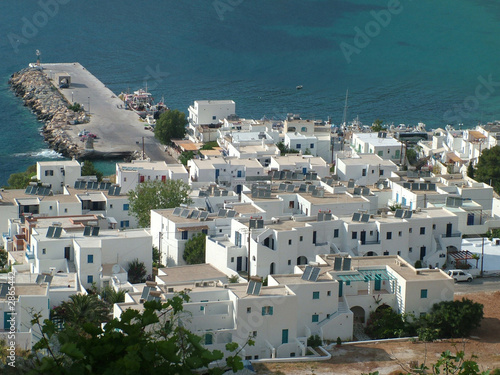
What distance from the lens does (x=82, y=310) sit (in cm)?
2956

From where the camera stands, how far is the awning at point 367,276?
105 feet

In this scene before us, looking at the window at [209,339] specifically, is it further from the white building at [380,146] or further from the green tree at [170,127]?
the green tree at [170,127]

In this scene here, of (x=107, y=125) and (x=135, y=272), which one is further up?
(x=107, y=125)

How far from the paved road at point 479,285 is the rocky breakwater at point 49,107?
2872 centimetres

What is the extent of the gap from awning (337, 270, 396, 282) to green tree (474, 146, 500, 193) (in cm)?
1610

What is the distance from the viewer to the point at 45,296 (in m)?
28.9

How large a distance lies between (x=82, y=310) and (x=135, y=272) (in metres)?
4.93

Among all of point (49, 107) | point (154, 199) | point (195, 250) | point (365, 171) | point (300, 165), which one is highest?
point (49, 107)

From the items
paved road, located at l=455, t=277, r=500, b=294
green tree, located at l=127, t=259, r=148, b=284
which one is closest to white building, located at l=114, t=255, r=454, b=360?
green tree, located at l=127, t=259, r=148, b=284

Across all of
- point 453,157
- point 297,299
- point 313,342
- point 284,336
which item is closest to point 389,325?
point 313,342

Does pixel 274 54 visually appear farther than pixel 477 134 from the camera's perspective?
Yes

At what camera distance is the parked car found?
118ft

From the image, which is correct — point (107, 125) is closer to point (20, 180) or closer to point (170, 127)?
point (170, 127)

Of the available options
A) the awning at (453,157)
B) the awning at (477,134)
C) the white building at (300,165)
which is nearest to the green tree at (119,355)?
the white building at (300,165)
